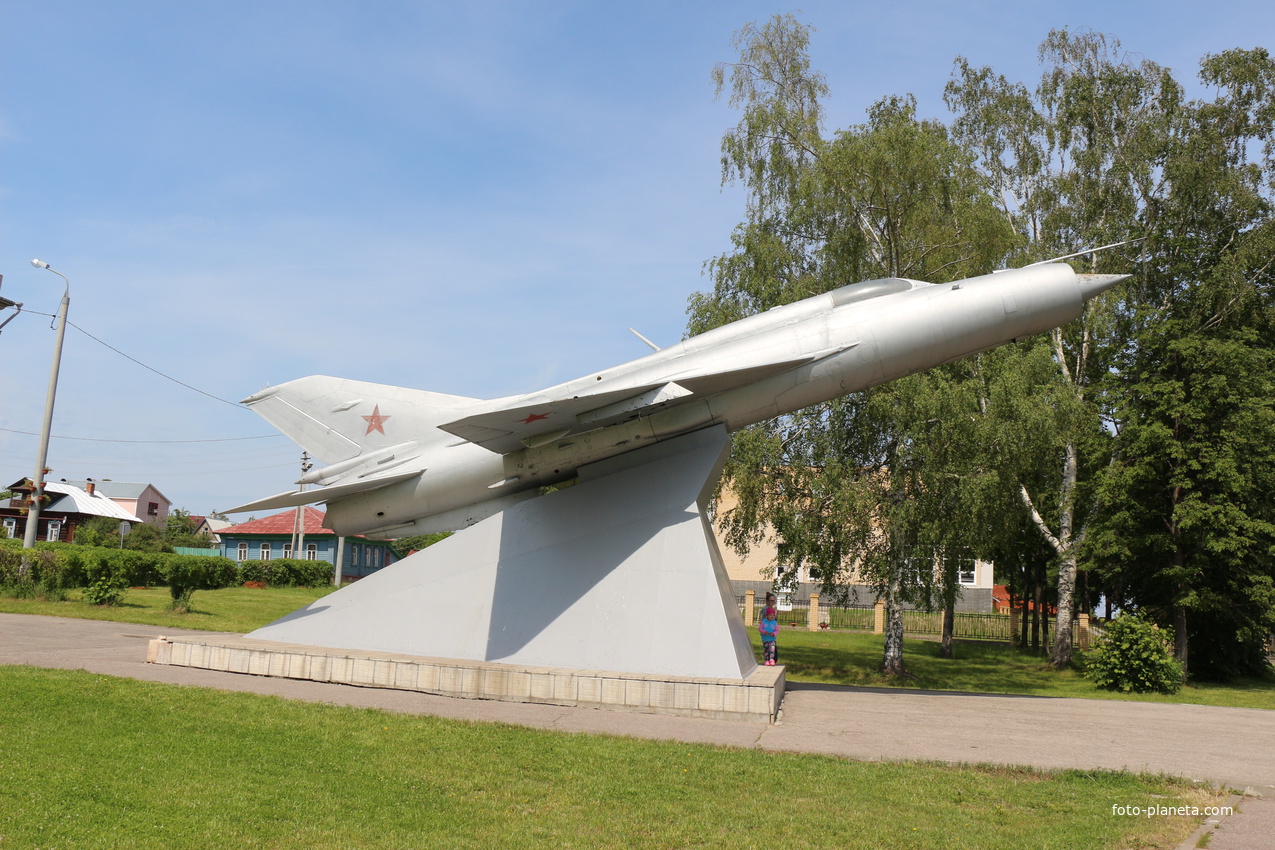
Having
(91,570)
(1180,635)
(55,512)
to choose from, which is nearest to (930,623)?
(1180,635)

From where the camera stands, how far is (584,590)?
1016 cm

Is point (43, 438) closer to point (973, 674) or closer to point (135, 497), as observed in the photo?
point (973, 674)

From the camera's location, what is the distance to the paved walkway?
743 cm

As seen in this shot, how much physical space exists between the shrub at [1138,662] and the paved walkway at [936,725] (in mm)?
3647

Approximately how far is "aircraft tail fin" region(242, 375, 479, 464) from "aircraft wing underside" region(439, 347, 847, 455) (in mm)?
1482

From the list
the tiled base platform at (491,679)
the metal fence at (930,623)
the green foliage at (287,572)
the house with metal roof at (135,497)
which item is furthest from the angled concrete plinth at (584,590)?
the house with metal roof at (135,497)

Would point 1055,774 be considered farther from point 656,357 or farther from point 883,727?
point 656,357

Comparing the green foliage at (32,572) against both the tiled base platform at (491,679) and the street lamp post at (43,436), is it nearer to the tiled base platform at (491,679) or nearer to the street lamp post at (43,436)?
the street lamp post at (43,436)

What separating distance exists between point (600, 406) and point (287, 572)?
31918 mm

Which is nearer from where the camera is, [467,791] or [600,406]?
[467,791]

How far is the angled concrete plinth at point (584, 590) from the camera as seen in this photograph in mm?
9656

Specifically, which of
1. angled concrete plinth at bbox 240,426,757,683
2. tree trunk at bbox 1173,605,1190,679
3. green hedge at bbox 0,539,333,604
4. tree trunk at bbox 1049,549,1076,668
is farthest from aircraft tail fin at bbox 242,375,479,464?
tree trunk at bbox 1173,605,1190,679

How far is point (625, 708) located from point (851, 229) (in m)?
12.1

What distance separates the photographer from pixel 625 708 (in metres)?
9.20
